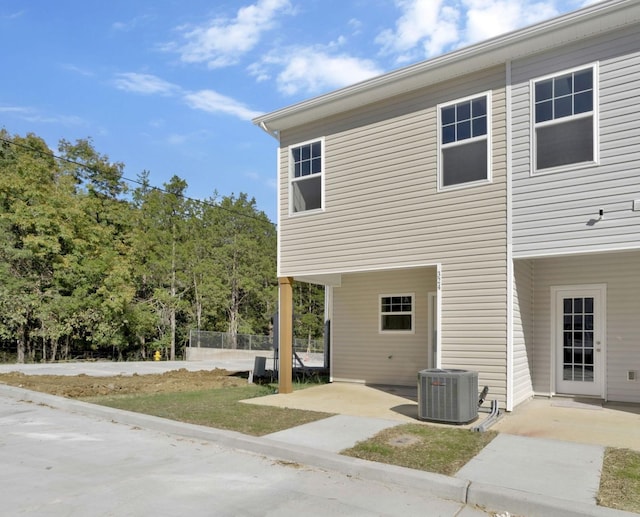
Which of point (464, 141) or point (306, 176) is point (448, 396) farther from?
point (306, 176)

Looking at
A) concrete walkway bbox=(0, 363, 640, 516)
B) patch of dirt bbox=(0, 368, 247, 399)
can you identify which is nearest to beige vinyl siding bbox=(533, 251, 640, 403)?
concrete walkway bbox=(0, 363, 640, 516)

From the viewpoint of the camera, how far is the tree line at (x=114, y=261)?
74.9 ft

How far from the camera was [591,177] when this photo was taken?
718cm

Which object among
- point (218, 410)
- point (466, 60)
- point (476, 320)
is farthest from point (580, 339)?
point (218, 410)

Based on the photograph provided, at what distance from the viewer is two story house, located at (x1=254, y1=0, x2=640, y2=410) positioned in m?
7.16

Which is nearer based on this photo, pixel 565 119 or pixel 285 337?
pixel 565 119

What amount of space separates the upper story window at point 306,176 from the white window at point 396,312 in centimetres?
282

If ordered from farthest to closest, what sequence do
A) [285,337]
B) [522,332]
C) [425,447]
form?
1. [285,337]
2. [522,332]
3. [425,447]

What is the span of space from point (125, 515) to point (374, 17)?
10685mm

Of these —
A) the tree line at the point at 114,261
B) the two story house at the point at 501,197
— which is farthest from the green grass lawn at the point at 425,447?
the tree line at the point at 114,261

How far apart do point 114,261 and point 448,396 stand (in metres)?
22.7

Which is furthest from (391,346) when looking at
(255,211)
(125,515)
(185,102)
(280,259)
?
(255,211)

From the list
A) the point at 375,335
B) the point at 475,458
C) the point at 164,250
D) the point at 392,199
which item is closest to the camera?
the point at 475,458

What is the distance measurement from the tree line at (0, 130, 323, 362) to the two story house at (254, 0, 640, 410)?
1704 cm
